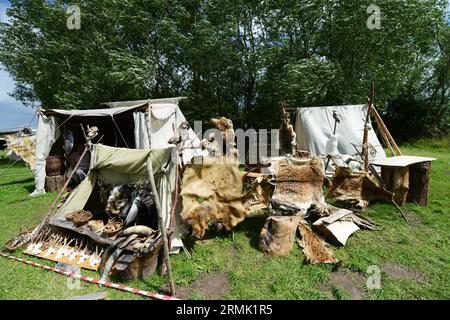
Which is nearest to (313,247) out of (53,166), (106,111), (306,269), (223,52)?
(306,269)

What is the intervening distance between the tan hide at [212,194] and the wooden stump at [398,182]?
2757mm

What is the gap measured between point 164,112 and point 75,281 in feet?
14.9

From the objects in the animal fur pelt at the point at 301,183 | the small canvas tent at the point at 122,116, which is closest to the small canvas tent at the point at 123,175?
the animal fur pelt at the point at 301,183

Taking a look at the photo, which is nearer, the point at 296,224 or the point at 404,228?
the point at 296,224

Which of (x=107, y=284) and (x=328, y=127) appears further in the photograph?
(x=328, y=127)

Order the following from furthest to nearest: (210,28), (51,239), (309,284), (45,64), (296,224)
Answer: (45,64)
(210,28)
(51,239)
(296,224)
(309,284)

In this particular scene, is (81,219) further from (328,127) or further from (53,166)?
(328,127)

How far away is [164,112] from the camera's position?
21.5 ft

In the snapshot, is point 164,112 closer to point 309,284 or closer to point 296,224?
point 296,224

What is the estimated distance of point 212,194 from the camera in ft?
11.7

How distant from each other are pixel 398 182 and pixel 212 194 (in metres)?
3.25

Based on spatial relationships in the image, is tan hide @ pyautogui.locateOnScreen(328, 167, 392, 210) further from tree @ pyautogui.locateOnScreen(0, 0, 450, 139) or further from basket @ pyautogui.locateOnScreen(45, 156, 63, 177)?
basket @ pyautogui.locateOnScreen(45, 156, 63, 177)

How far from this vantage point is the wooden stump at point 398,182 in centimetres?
434

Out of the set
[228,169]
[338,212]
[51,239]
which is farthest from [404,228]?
[51,239]
